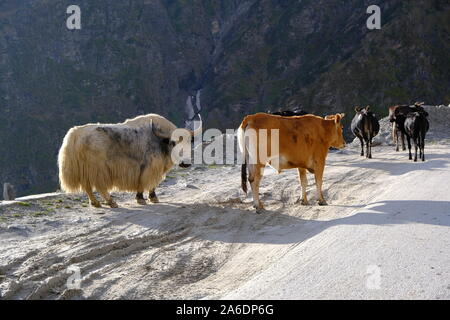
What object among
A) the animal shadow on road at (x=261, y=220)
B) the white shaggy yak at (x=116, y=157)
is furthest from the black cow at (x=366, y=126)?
the animal shadow on road at (x=261, y=220)

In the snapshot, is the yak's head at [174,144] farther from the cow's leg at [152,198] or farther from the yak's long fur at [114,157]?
the cow's leg at [152,198]

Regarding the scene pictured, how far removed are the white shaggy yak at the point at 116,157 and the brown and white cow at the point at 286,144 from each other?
2.23 metres

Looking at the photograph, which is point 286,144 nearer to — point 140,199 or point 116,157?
point 140,199

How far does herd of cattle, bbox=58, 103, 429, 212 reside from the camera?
9.92m

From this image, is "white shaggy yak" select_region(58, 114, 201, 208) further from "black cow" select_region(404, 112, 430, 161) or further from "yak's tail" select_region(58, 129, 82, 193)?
"black cow" select_region(404, 112, 430, 161)

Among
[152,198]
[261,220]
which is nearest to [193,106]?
[152,198]

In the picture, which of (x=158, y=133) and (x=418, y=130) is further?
(x=418, y=130)

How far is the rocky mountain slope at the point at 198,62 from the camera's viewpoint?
307ft

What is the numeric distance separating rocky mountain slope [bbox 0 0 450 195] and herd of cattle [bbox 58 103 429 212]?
3181 inches

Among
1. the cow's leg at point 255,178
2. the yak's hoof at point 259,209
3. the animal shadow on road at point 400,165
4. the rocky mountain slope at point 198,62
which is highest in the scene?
the rocky mountain slope at point 198,62

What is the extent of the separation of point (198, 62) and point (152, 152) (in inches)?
4659

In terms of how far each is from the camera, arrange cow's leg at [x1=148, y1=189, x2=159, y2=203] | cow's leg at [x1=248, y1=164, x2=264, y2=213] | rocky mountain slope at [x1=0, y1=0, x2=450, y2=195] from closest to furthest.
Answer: cow's leg at [x1=248, y1=164, x2=264, y2=213]
cow's leg at [x1=148, y1=189, x2=159, y2=203]
rocky mountain slope at [x1=0, y1=0, x2=450, y2=195]

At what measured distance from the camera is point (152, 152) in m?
11.3

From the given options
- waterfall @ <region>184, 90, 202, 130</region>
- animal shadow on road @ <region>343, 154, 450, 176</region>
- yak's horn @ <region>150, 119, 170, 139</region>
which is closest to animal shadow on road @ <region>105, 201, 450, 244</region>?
yak's horn @ <region>150, 119, 170, 139</region>
